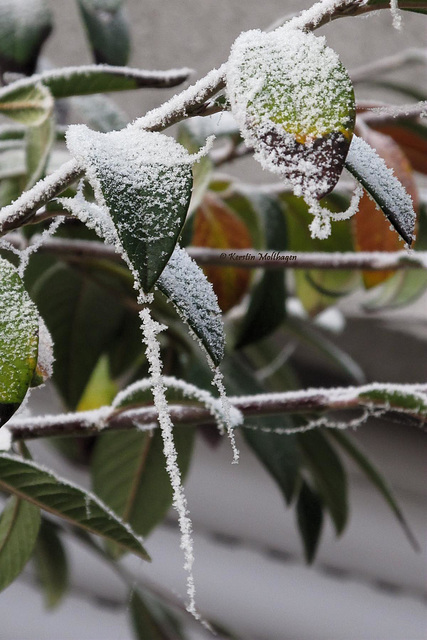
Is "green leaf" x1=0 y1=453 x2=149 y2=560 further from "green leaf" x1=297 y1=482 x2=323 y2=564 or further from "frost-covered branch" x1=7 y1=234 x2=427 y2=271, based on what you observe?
"green leaf" x1=297 y1=482 x2=323 y2=564

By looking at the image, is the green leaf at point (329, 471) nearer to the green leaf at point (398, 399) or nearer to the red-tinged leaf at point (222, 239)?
the red-tinged leaf at point (222, 239)

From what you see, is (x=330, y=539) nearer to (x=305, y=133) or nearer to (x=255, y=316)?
(x=255, y=316)

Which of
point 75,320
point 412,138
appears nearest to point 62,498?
point 75,320

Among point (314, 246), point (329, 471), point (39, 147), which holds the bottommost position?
point (329, 471)

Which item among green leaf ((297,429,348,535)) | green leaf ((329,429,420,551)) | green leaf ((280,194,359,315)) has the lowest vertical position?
green leaf ((297,429,348,535))

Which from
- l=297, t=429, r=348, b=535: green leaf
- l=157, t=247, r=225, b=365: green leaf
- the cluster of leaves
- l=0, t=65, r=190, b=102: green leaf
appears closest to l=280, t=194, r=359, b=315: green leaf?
the cluster of leaves

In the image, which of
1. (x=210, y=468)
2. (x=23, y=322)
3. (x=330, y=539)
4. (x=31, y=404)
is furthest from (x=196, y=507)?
(x=23, y=322)

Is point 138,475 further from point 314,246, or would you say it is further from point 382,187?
point 382,187
